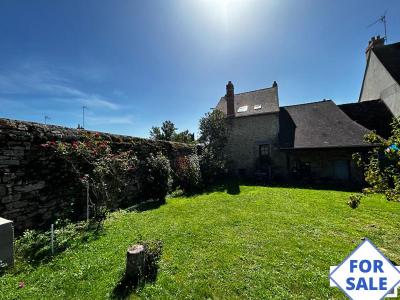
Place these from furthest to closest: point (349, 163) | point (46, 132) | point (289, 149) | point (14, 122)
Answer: point (289, 149), point (349, 163), point (46, 132), point (14, 122)

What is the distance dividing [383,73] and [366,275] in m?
15.2

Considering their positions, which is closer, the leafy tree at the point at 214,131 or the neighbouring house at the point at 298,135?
the neighbouring house at the point at 298,135

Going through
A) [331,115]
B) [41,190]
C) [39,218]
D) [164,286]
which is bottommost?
[164,286]

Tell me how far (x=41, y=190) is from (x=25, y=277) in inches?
99.3

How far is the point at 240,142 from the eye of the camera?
→ 1602 centimetres

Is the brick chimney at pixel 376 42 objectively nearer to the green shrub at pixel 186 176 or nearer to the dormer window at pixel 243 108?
the dormer window at pixel 243 108

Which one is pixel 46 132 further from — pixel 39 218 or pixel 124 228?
pixel 124 228

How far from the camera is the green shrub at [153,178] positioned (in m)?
8.62

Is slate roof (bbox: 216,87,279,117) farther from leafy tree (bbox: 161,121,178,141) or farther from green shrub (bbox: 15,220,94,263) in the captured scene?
leafy tree (bbox: 161,121,178,141)

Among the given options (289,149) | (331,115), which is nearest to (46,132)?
(289,149)

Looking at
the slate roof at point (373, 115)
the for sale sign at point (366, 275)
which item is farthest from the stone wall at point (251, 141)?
the for sale sign at point (366, 275)

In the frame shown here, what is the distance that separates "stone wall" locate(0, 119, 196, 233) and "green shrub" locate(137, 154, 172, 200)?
9.48 ft

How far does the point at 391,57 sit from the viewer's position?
12695mm

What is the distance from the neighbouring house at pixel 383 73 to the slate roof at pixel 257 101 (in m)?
6.48
